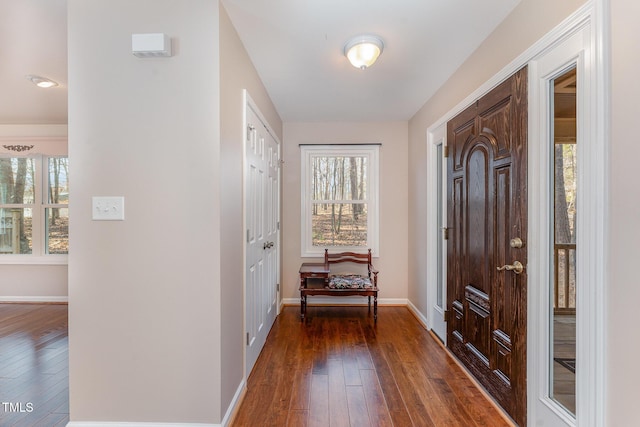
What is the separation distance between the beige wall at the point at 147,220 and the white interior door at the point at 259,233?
57 centimetres

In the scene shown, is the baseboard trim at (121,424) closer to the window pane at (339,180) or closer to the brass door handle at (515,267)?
the brass door handle at (515,267)

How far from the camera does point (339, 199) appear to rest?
4.10 m

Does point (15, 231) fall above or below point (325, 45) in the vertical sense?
below

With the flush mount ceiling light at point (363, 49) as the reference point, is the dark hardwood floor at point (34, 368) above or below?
below

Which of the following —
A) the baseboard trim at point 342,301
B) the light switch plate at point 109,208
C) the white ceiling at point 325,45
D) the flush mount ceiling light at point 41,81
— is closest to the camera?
the light switch plate at point 109,208

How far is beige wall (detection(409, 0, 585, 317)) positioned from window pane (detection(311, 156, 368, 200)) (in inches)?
25.8

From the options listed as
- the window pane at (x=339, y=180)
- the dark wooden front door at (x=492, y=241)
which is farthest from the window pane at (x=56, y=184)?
the dark wooden front door at (x=492, y=241)

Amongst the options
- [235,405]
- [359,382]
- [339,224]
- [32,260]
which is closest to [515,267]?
[359,382]

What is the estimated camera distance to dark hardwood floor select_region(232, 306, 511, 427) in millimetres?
1818

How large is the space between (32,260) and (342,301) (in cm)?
426

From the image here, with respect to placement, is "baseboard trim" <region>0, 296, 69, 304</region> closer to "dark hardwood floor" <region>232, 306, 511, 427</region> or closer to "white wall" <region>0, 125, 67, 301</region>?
"white wall" <region>0, 125, 67, 301</region>

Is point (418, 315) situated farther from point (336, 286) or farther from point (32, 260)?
point (32, 260)

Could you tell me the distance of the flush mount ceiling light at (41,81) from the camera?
9.39 ft

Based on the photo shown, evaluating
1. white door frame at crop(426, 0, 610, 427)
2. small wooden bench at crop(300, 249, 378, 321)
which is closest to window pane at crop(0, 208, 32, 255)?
small wooden bench at crop(300, 249, 378, 321)
